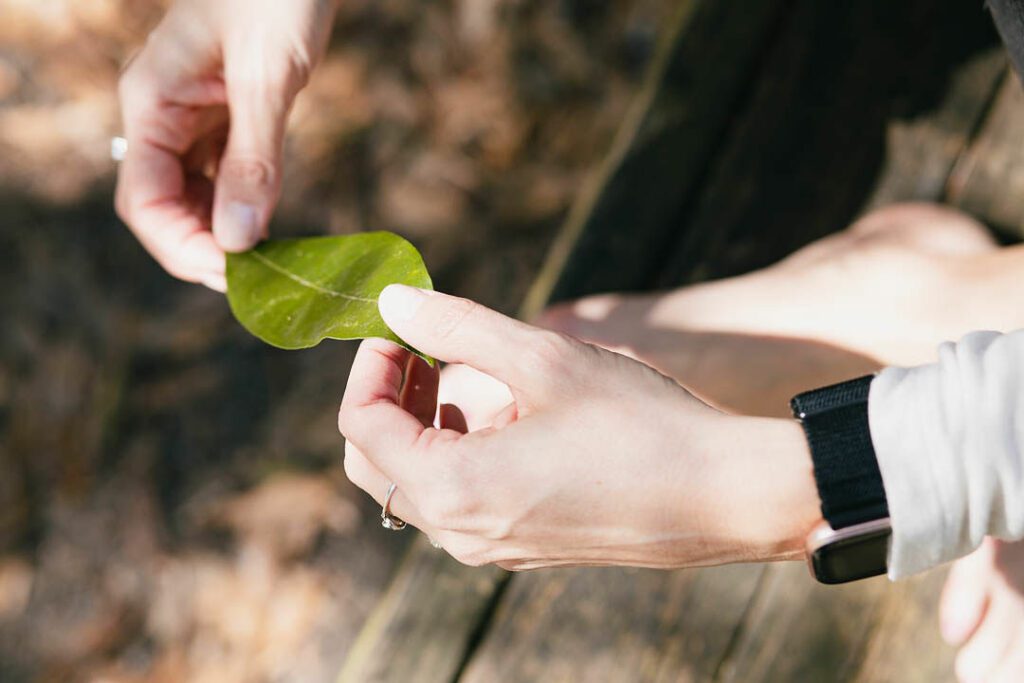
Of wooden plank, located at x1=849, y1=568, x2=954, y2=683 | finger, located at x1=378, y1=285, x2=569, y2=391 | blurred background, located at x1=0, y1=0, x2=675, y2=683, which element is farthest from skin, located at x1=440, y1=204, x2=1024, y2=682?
blurred background, located at x1=0, y1=0, x2=675, y2=683

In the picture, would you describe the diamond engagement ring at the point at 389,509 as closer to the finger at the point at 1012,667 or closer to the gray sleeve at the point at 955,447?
the gray sleeve at the point at 955,447

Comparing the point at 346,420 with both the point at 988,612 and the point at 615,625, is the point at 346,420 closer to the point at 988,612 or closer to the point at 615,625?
the point at 615,625

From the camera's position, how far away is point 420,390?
92 centimetres

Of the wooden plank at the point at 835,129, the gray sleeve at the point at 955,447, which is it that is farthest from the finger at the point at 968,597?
the wooden plank at the point at 835,129

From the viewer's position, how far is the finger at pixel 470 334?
768 millimetres

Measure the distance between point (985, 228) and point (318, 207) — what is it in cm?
113

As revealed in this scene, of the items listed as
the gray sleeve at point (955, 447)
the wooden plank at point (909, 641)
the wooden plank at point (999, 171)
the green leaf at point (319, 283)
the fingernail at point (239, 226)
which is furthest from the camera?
the wooden plank at point (999, 171)

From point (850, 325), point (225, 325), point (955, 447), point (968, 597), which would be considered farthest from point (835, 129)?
point (225, 325)

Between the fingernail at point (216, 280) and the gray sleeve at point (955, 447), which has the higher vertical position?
the gray sleeve at point (955, 447)

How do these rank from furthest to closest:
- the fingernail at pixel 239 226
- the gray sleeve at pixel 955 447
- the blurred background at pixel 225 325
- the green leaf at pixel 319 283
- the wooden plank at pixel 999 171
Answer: the blurred background at pixel 225 325, the wooden plank at pixel 999 171, the fingernail at pixel 239 226, the green leaf at pixel 319 283, the gray sleeve at pixel 955 447

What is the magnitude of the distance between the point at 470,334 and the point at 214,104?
0.53m

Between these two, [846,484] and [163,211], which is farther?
[163,211]

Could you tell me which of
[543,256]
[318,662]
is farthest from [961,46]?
[318,662]

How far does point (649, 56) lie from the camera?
5.91 feet
